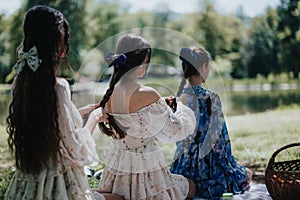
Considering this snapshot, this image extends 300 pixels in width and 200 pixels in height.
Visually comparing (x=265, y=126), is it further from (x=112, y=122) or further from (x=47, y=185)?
(x=47, y=185)

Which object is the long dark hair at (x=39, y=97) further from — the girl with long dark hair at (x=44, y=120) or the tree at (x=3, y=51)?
the tree at (x=3, y=51)

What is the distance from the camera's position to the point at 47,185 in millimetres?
2348

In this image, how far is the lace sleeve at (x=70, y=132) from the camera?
2.35 metres

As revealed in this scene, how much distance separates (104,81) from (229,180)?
105 centimetres

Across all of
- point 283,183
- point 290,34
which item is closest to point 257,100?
point 290,34

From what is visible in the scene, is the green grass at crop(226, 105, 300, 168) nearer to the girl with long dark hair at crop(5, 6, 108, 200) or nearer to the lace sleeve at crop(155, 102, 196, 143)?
the lace sleeve at crop(155, 102, 196, 143)

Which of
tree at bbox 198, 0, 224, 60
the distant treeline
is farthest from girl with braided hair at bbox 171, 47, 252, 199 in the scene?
tree at bbox 198, 0, 224, 60

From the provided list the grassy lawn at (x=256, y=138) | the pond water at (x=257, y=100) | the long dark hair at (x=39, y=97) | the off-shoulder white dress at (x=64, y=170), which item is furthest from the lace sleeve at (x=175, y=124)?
the pond water at (x=257, y=100)

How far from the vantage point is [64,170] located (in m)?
2.39

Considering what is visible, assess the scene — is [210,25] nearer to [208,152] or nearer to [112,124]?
[208,152]

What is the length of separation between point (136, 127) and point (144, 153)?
164mm

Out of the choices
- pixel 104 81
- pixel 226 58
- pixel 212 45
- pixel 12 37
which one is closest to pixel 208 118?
pixel 104 81

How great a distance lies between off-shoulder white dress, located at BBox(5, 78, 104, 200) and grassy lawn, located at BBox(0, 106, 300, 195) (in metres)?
1.45

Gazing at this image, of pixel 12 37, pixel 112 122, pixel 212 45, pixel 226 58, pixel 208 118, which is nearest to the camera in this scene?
pixel 112 122
